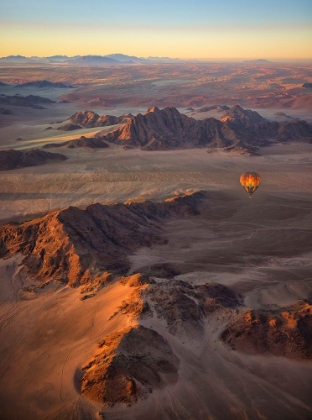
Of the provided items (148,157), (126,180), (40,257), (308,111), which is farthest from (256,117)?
(40,257)

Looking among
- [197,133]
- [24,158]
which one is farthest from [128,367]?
[197,133]

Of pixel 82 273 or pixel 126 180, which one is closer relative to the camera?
pixel 82 273

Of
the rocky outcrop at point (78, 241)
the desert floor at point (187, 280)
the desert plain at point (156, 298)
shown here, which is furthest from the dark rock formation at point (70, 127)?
the rocky outcrop at point (78, 241)

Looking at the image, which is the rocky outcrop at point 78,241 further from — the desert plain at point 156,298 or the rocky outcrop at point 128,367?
the rocky outcrop at point 128,367

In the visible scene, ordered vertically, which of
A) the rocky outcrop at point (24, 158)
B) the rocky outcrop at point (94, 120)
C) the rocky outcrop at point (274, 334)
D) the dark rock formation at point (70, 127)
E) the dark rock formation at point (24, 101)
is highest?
the dark rock formation at point (24, 101)

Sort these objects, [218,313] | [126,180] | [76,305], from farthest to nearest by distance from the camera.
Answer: [126,180], [76,305], [218,313]

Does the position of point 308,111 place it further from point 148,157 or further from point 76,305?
point 76,305
